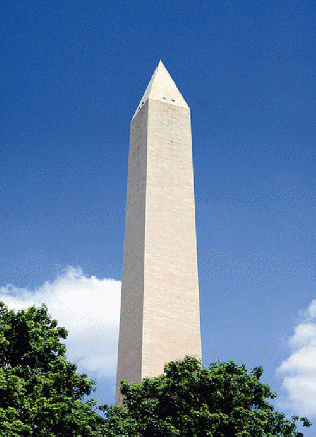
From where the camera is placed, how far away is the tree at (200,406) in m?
20.3

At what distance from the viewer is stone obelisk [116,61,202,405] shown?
100 feet

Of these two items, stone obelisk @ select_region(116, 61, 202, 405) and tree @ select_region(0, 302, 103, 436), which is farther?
stone obelisk @ select_region(116, 61, 202, 405)

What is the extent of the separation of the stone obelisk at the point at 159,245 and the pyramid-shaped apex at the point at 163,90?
0.08 metres

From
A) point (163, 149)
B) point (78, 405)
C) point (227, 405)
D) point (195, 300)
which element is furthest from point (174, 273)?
point (78, 405)

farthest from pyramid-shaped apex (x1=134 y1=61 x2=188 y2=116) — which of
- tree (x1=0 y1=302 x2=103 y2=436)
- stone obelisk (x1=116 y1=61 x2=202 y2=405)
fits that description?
tree (x1=0 y1=302 x2=103 y2=436)

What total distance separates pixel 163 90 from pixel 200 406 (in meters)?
26.3

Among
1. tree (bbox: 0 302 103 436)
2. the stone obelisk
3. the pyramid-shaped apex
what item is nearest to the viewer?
tree (bbox: 0 302 103 436)

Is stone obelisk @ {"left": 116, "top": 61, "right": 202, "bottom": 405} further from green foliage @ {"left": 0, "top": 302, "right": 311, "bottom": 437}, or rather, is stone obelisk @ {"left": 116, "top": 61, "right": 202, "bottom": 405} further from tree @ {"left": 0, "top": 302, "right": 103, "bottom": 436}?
tree @ {"left": 0, "top": 302, "right": 103, "bottom": 436}

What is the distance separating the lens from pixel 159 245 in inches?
1323

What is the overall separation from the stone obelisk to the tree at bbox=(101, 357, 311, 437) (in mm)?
6765

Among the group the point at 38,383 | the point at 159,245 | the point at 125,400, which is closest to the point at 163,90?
the point at 159,245

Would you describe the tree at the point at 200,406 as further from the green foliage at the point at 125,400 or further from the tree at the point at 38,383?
the tree at the point at 38,383

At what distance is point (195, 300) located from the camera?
32.9 m

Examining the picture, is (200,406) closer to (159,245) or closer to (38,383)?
(38,383)
